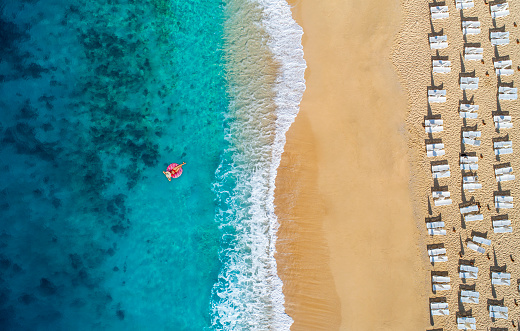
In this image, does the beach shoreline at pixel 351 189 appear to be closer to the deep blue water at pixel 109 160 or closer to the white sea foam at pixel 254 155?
the white sea foam at pixel 254 155

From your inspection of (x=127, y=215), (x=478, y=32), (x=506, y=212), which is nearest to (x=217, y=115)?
(x=127, y=215)

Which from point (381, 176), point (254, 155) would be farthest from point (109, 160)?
point (381, 176)

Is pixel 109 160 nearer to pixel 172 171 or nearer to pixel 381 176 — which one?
pixel 172 171

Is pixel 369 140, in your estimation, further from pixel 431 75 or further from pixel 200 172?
pixel 200 172

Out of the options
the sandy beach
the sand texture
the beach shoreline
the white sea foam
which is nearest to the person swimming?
the white sea foam

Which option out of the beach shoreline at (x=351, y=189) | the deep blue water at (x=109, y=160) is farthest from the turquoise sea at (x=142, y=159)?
the beach shoreline at (x=351, y=189)
